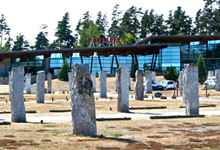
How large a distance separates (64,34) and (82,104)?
389ft

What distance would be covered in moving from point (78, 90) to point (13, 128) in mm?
3555

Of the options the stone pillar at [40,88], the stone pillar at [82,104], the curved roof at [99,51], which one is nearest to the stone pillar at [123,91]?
the stone pillar at [40,88]

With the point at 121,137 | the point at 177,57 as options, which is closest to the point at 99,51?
the point at 177,57

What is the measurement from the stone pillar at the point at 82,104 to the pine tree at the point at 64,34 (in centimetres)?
11778

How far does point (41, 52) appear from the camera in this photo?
299 ft

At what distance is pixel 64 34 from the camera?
431ft

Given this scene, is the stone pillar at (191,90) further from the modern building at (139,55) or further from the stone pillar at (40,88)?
the modern building at (139,55)

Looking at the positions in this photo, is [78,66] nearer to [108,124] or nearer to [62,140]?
[62,140]

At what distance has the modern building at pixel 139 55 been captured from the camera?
8538cm

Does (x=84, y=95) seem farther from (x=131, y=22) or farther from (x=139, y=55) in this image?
(x=131, y=22)

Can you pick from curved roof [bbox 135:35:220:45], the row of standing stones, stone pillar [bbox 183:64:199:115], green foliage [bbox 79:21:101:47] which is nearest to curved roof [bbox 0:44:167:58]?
curved roof [bbox 135:35:220:45]

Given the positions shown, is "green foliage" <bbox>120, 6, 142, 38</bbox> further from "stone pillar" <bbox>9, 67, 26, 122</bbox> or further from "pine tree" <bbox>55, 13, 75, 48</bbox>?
"stone pillar" <bbox>9, 67, 26, 122</bbox>

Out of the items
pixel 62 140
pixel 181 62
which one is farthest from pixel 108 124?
pixel 181 62

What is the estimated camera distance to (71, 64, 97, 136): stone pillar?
14.1 m
